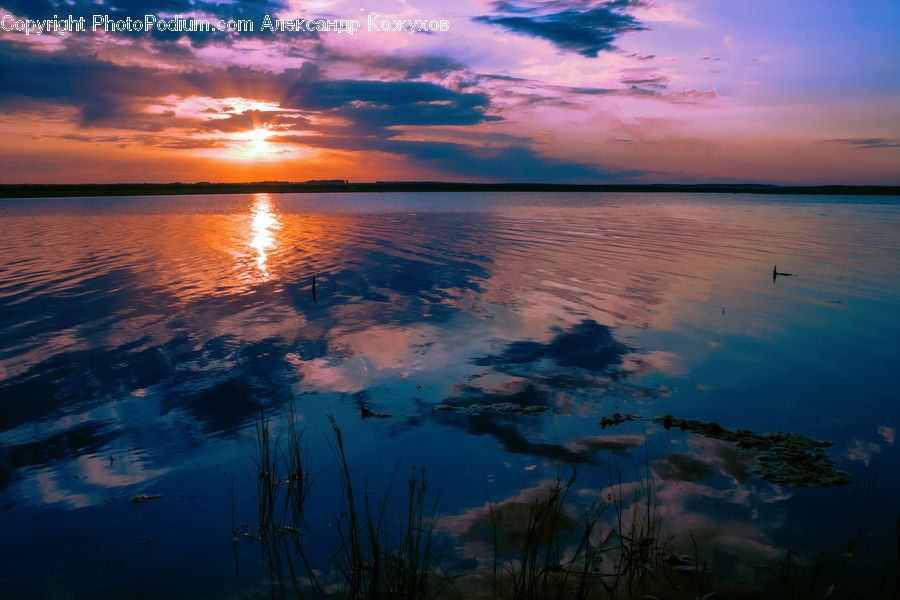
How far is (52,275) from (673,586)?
26822mm

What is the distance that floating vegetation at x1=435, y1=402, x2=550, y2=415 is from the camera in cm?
976

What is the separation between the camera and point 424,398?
1052cm

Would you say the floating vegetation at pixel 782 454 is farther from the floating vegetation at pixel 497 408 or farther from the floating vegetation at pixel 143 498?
the floating vegetation at pixel 143 498

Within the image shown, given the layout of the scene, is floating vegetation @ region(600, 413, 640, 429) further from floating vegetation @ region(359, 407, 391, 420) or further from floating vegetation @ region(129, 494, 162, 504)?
floating vegetation @ region(129, 494, 162, 504)

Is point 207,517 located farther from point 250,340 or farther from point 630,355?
point 630,355

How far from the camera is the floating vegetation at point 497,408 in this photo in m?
9.76

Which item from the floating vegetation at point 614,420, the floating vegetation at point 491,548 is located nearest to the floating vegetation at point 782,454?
the floating vegetation at point 491,548

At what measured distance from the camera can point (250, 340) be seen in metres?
14.2

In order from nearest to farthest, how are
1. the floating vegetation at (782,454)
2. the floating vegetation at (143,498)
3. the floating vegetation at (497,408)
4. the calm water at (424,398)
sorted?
the calm water at (424,398), the floating vegetation at (143,498), the floating vegetation at (782,454), the floating vegetation at (497,408)

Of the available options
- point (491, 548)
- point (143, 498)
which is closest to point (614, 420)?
point (491, 548)

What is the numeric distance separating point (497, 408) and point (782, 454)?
450 cm

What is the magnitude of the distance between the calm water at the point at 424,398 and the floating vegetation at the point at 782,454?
205 mm

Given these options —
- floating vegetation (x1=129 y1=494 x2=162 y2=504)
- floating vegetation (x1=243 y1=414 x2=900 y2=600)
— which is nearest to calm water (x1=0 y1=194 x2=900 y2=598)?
floating vegetation (x1=129 y1=494 x2=162 y2=504)

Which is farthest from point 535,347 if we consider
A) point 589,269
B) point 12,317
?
point 12,317
